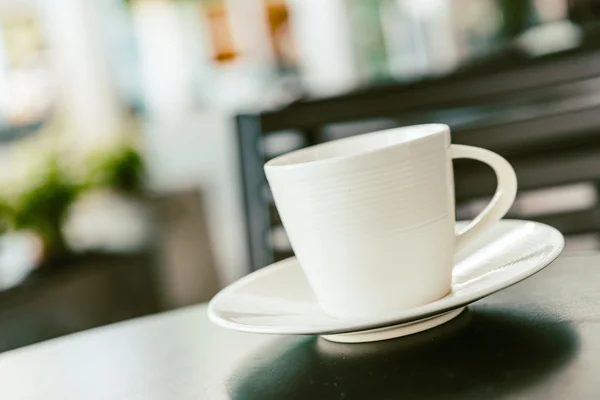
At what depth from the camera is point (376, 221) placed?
377 millimetres

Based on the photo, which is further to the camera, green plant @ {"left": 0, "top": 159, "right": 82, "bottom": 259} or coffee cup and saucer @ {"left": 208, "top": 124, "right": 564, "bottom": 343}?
green plant @ {"left": 0, "top": 159, "right": 82, "bottom": 259}

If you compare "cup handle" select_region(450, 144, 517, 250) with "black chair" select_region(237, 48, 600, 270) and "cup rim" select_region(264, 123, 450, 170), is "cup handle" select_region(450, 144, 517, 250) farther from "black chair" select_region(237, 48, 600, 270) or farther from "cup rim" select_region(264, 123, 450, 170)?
"black chair" select_region(237, 48, 600, 270)

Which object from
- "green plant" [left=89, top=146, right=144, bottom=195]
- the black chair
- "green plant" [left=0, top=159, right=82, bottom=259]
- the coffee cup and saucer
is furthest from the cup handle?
"green plant" [left=89, top=146, right=144, bottom=195]

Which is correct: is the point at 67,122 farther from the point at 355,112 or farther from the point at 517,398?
the point at 517,398

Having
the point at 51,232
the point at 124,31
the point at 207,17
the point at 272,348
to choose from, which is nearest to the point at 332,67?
the point at 207,17

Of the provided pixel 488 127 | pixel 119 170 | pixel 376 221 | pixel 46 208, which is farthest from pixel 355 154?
pixel 119 170

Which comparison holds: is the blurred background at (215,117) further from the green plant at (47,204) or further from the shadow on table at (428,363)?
the shadow on table at (428,363)

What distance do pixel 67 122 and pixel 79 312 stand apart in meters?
1.23

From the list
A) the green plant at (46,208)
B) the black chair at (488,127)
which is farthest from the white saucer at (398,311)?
the green plant at (46,208)

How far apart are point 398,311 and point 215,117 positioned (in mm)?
2380

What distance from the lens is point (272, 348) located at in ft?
1.37

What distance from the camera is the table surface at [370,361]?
0.31 meters

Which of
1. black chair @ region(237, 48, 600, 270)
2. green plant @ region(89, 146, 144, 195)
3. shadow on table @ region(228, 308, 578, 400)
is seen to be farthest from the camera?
green plant @ region(89, 146, 144, 195)

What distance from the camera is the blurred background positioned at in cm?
86
